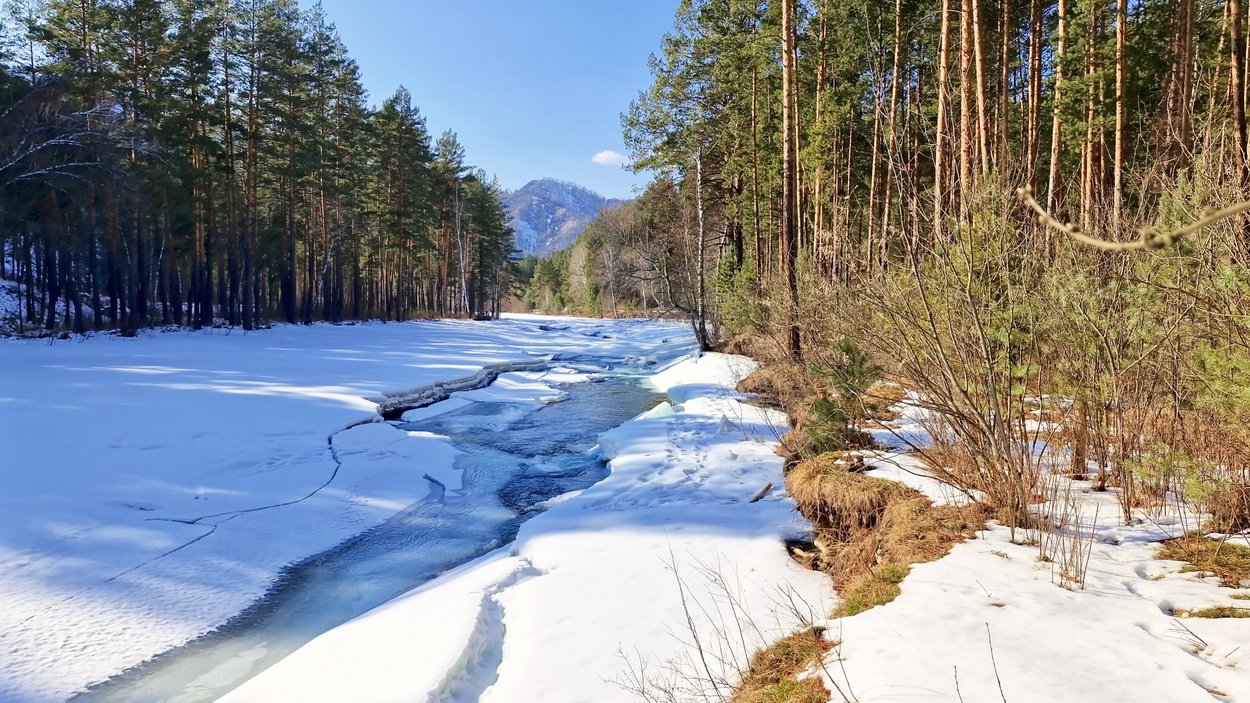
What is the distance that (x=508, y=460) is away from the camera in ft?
32.5

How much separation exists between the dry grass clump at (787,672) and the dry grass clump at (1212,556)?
2.24m

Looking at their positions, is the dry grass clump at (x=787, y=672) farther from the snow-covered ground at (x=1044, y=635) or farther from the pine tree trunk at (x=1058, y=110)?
the pine tree trunk at (x=1058, y=110)

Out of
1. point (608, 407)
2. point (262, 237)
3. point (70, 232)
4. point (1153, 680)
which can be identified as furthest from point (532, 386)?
point (262, 237)

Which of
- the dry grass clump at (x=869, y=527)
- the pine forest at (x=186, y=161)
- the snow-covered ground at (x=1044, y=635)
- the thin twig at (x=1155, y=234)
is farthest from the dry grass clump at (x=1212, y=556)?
the pine forest at (x=186, y=161)

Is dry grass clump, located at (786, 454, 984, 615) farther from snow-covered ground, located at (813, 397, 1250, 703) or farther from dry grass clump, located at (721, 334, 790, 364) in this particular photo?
dry grass clump, located at (721, 334, 790, 364)

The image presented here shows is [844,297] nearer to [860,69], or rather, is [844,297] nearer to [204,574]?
[204,574]

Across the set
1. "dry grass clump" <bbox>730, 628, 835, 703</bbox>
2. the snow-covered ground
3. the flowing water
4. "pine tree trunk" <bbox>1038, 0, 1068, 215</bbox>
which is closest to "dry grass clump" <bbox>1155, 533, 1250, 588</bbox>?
the snow-covered ground

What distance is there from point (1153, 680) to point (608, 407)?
1194 centimetres

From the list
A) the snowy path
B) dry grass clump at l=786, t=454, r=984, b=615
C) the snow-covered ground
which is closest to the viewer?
the snow-covered ground

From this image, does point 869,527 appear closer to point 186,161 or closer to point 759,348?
point 759,348

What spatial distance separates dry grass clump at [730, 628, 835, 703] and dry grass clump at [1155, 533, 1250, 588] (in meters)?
2.24

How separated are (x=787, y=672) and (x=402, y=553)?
4.43 meters

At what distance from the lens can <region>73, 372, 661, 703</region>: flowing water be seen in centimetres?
436

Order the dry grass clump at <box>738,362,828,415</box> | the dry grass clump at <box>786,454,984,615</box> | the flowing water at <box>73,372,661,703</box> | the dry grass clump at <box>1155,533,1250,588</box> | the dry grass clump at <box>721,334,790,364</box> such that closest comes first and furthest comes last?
the dry grass clump at <box>1155,533,1250,588</box>
the dry grass clump at <box>786,454,984,615</box>
the flowing water at <box>73,372,661,703</box>
the dry grass clump at <box>738,362,828,415</box>
the dry grass clump at <box>721,334,790,364</box>
